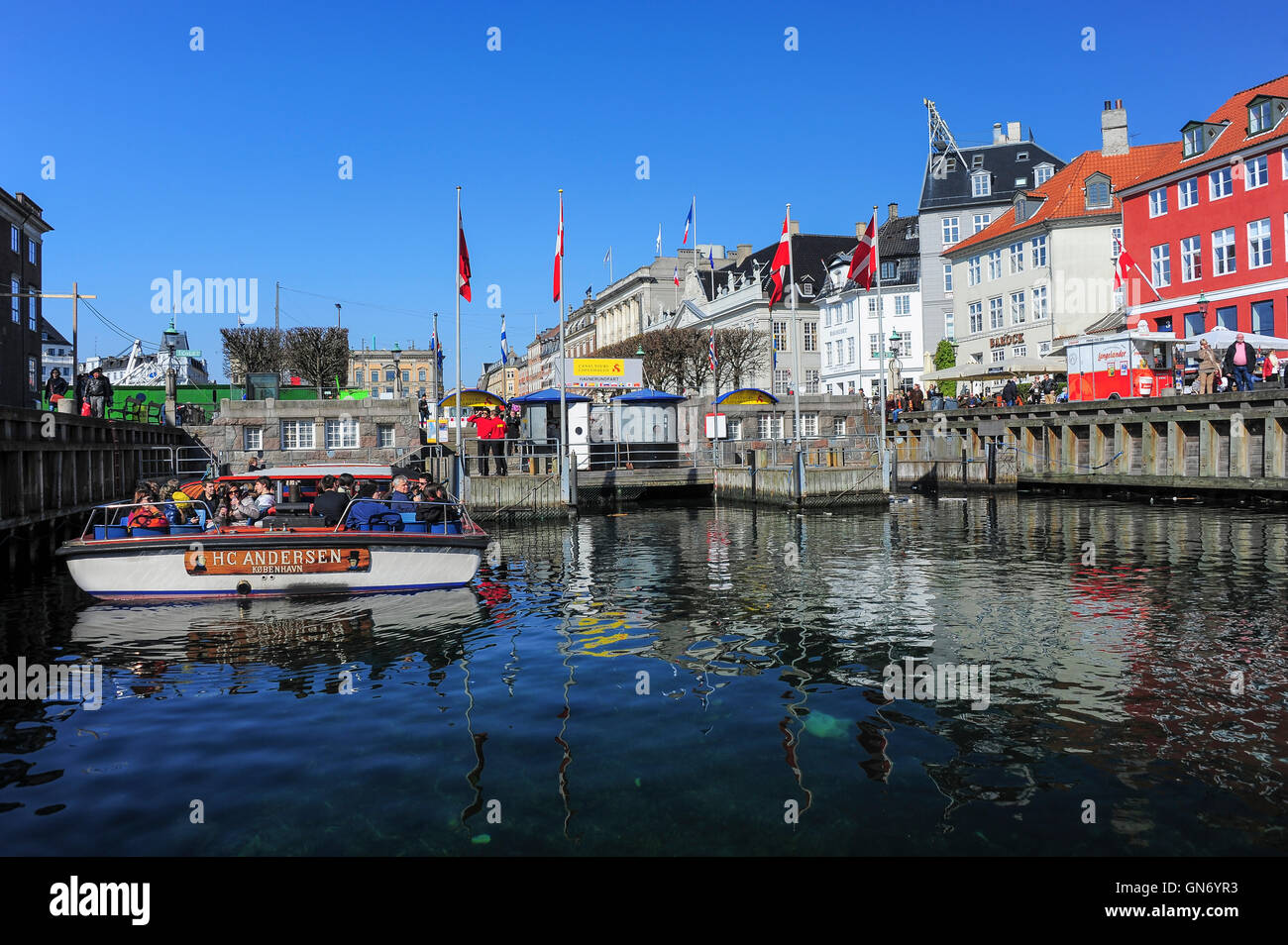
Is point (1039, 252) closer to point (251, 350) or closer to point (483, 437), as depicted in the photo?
point (483, 437)

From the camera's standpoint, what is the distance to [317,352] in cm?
7956

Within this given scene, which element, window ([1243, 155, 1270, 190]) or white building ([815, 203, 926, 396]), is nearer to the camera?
window ([1243, 155, 1270, 190])

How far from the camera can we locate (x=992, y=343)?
6756 cm

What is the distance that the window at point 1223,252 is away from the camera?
148ft

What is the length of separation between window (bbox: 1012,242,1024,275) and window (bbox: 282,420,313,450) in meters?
46.2

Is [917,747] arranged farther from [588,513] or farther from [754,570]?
[588,513]

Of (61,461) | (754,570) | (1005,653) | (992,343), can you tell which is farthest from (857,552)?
(992,343)

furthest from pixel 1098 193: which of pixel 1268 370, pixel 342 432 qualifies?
pixel 342 432

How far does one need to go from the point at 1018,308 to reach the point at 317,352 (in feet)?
174

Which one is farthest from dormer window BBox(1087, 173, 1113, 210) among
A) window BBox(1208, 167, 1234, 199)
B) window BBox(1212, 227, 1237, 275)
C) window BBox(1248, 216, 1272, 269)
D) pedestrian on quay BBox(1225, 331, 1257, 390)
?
pedestrian on quay BBox(1225, 331, 1257, 390)

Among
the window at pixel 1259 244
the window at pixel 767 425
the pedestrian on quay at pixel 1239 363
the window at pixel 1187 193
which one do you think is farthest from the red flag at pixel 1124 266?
the window at pixel 767 425

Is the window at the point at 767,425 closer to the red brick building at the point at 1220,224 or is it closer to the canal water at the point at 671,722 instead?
the red brick building at the point at 1220,224

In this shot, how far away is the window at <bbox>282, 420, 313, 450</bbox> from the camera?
44906 mm

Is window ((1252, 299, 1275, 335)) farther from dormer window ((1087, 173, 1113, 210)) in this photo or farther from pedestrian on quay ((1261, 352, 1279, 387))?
dormer window ((1087, 173, 1113, 210))
